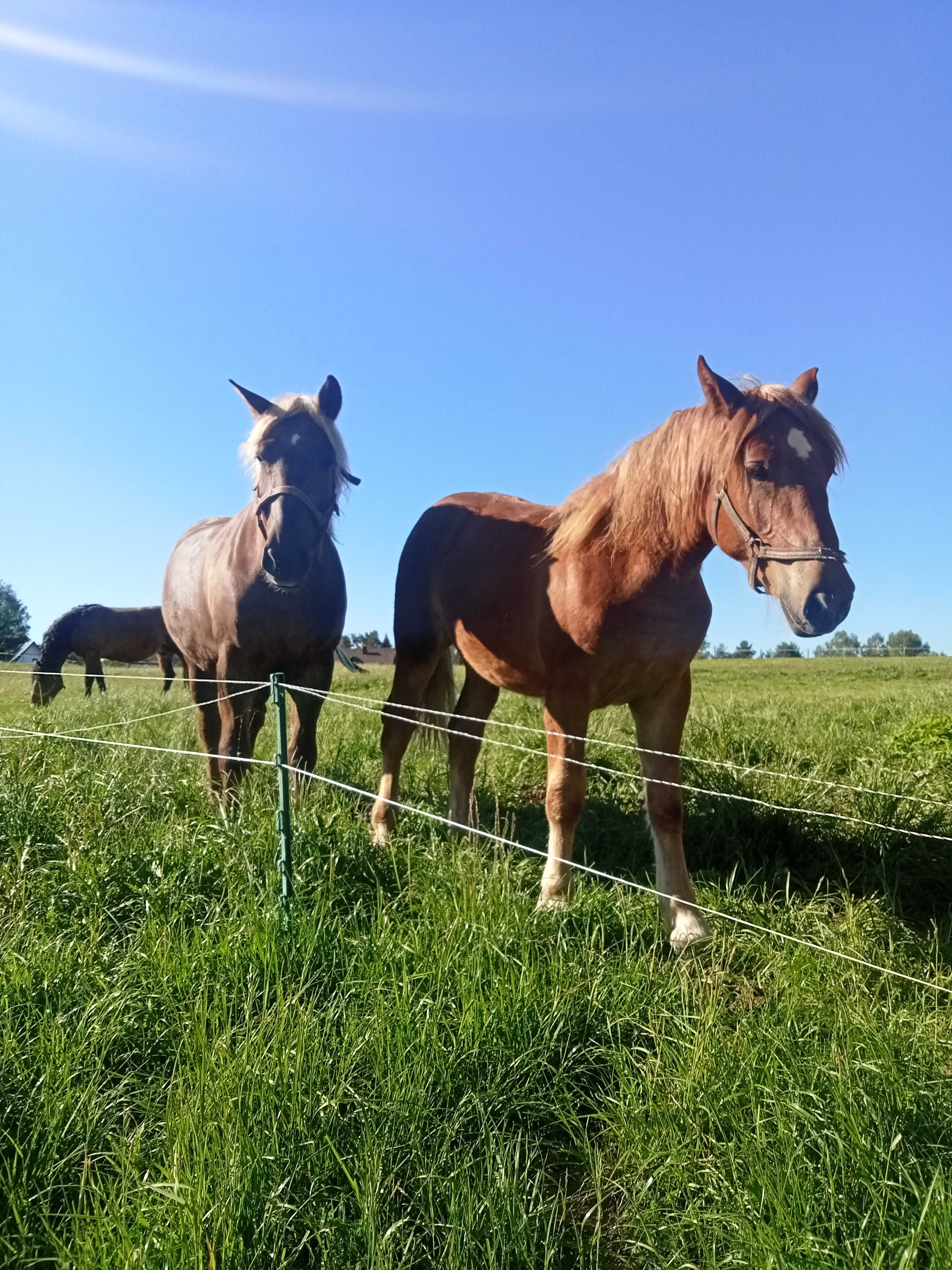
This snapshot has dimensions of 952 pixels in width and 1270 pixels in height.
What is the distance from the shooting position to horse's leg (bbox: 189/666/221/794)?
15.2 feet

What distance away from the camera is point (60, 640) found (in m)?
18.0

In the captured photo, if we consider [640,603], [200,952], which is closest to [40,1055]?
[200,952]

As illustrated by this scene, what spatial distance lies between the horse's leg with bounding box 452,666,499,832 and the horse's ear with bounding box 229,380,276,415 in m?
1.91

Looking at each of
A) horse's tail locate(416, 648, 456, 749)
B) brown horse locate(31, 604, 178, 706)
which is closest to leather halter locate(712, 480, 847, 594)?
horse's tail locate(416, 648, 456, 749)

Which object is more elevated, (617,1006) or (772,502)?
(772,502)

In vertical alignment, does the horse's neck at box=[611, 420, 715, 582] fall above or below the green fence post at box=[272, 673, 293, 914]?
above

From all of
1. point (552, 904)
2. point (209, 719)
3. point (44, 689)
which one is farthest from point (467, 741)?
point (44, 689)

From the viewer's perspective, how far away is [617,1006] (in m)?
2.27

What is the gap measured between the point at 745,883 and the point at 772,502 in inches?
73.8

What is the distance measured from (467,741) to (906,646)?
168ft

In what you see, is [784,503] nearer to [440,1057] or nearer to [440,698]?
[440,1057]

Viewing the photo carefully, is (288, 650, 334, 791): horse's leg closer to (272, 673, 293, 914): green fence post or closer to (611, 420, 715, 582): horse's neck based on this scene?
(272, 673, 293, 914): green fence post

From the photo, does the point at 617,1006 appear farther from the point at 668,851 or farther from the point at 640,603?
the point at 640,603

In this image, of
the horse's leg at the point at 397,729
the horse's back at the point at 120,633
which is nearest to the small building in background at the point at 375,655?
the horse's back at the point at 120,633
